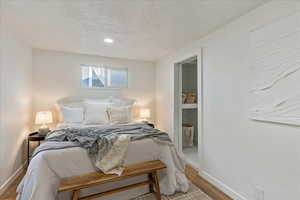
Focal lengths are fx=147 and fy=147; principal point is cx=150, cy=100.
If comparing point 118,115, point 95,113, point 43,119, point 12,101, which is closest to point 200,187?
point 118,115

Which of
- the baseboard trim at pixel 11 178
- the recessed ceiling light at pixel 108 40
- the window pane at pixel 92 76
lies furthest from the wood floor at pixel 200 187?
the recessed ceiling light at pixel 108 40

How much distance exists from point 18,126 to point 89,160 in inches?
66.8

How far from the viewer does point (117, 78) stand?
12.6ft

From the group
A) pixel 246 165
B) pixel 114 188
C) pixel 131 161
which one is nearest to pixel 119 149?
pixel 131 161

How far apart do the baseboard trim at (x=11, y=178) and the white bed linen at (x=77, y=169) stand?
0.73 m

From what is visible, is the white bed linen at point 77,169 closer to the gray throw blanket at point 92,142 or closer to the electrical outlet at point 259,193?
the gray throw blanket at point 92,142

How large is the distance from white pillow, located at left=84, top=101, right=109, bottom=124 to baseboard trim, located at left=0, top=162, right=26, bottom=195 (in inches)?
48.7

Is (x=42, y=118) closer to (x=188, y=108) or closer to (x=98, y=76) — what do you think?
(x=98, y=76)

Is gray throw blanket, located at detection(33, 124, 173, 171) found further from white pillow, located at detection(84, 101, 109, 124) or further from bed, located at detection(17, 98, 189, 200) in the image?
white pillow, located at detection(84, 101, 109, 124)

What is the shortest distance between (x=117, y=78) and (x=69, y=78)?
1104mm

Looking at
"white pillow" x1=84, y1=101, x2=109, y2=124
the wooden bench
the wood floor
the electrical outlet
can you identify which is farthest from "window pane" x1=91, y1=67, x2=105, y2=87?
the electrical outlet

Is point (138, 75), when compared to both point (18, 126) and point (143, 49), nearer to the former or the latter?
point (143, 49)

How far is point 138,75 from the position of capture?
3986mm

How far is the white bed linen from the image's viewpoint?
4.60 feet
